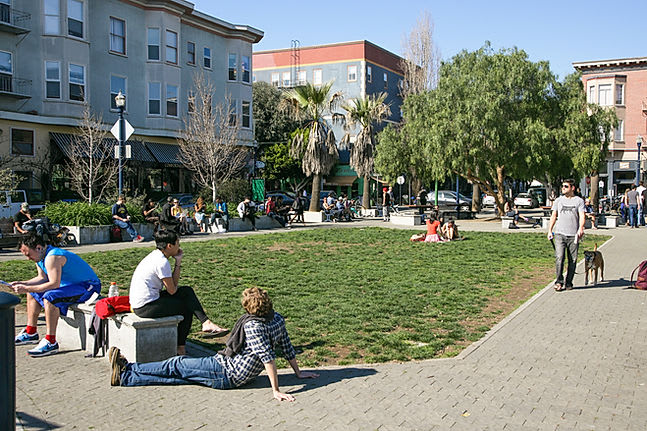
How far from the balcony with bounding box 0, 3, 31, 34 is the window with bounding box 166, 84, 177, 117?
8195 mm

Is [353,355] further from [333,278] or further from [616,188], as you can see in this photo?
[616,188]

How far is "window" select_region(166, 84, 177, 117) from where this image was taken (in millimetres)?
34562

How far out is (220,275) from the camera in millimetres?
12516

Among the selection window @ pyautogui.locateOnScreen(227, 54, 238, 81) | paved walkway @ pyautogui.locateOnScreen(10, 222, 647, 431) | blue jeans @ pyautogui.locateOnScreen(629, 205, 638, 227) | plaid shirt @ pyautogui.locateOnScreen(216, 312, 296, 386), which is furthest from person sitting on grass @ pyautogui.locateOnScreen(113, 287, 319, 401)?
window @ pyautogui.locateOnScreen(227, 54, 238, 81)

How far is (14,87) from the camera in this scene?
1089 inches

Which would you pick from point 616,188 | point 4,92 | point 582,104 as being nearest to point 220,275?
point 4,92

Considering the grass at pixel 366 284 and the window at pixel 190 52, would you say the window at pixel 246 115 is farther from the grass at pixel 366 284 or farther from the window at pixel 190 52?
the grass at pixel 366 284

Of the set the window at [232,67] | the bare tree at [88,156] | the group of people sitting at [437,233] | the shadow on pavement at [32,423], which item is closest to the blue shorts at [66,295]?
the shadow on pavement at [32,423]

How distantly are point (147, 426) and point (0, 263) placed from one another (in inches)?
440

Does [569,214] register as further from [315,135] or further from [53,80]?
[53,80]

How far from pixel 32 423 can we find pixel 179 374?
1305 mm

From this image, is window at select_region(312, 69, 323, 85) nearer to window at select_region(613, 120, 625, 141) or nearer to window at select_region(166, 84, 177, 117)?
window at select_region(166, 84, 177, 117)

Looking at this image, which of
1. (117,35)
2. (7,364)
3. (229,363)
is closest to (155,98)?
(117,35)

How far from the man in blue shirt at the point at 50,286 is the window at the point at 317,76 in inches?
2068
